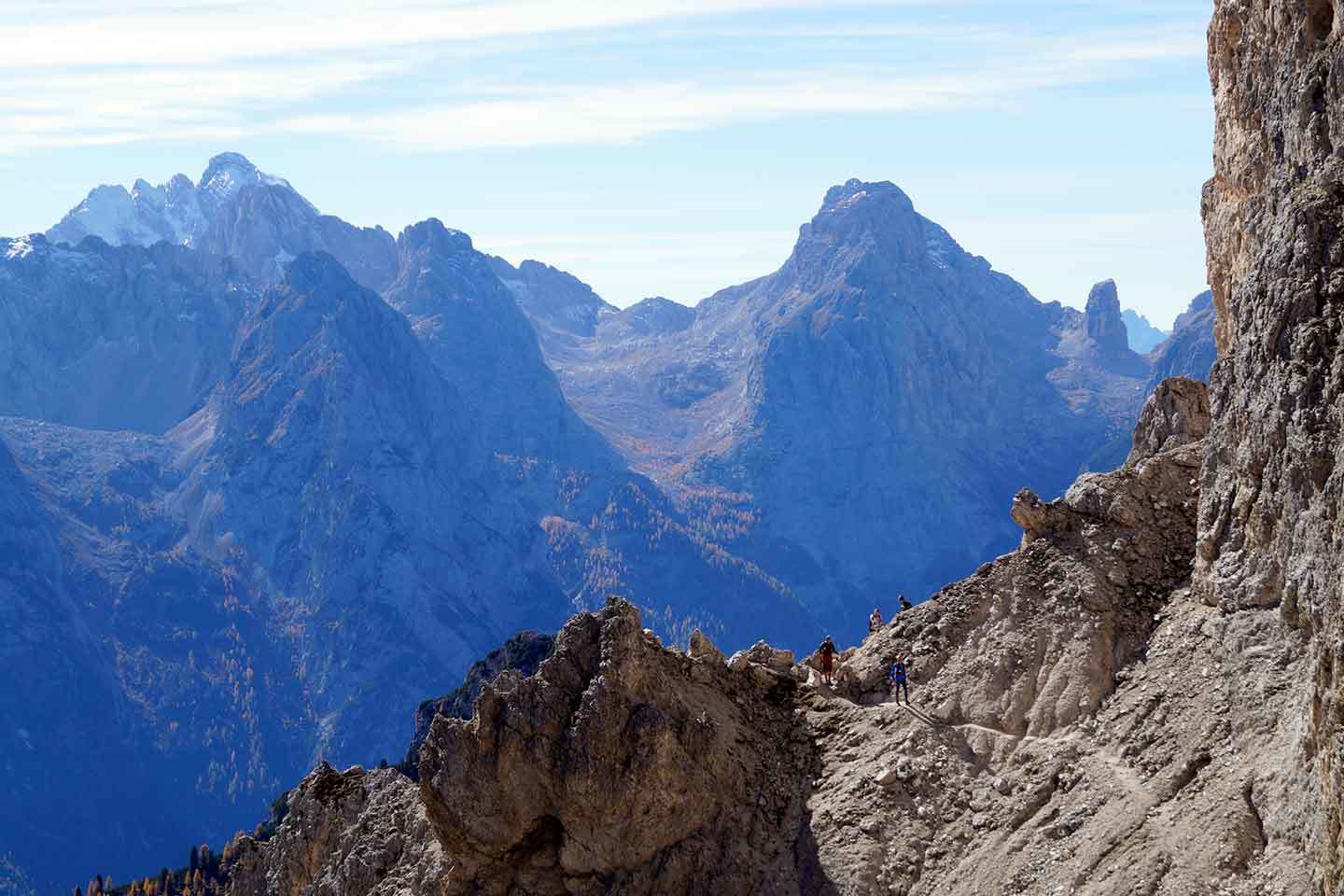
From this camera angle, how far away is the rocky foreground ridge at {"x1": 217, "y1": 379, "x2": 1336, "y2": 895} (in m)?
51.8

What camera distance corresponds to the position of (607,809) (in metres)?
58.4

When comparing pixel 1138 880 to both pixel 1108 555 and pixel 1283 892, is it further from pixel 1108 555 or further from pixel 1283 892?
pixel 1108 555

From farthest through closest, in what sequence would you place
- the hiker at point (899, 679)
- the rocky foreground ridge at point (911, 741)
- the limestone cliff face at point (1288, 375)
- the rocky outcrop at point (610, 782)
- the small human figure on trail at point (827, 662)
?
the small human figure on trail at point (827, 662) < the hiker at point (899, 679) < the rocky outcrop at point (610, 782) < the rocky foreground ridge at point (911, 741) < the limestone cliff face at point (1288, 375)

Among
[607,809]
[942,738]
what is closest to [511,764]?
[607,809]

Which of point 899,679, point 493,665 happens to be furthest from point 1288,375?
point 493,665

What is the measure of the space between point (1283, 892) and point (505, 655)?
105160 millimetres

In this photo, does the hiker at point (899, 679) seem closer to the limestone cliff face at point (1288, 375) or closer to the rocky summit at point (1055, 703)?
the rocky summit at point (1055, 703)

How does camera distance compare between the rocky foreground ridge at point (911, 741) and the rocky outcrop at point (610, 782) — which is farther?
the rocky outcrop at point (610, 782)

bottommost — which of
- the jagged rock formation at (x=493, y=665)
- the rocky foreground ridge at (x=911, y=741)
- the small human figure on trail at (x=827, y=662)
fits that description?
the rocky foreground ridge at (x=911, y=741)

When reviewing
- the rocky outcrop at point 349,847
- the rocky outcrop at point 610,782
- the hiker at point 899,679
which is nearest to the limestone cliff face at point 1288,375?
the hiker at point 899,679

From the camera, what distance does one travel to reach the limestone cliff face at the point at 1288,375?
45938mm

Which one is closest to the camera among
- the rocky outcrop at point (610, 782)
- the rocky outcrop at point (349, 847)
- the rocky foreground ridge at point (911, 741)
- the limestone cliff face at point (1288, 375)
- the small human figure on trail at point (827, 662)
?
the limestone cliff face at point (1288, 375)

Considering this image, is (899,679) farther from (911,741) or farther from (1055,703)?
(1055,703)

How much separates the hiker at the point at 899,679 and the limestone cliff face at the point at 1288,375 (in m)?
9.66
